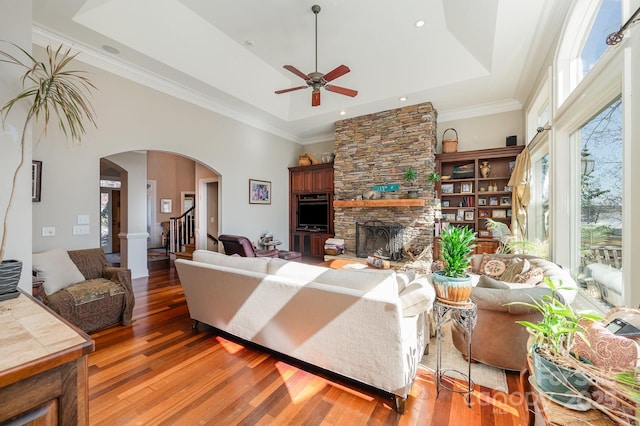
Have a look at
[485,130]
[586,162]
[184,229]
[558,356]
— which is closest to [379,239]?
[485,130]

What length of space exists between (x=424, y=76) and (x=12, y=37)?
497 centimetres

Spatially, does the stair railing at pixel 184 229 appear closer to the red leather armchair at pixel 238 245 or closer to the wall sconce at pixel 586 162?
the red leather armchair at pixel 238 245

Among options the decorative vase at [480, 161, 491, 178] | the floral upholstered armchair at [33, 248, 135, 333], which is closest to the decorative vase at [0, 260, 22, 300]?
the floral upholstered armchair at [33, 248, 135, 333]

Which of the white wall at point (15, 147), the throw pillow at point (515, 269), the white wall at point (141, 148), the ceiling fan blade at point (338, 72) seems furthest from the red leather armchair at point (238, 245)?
the throw pillow at point (515, 269)

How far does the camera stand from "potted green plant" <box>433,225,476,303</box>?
177 centimetres

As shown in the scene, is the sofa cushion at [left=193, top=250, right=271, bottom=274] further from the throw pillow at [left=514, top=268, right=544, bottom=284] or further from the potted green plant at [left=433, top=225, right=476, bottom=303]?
the throw pillow at [left=514, top=268, right=544, bottom=284]

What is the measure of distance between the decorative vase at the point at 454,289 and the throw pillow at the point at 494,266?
2180 mm

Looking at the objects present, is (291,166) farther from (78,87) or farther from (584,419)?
(584,419)

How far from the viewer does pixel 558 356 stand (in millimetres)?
→ 918

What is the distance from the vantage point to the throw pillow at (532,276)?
2636 millimetres

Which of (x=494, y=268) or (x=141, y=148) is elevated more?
(x=141, y=148)

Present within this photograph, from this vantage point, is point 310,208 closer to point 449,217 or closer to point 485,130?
point 449,217

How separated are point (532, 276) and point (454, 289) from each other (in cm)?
156

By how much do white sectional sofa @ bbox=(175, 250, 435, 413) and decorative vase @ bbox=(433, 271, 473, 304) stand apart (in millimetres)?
105
